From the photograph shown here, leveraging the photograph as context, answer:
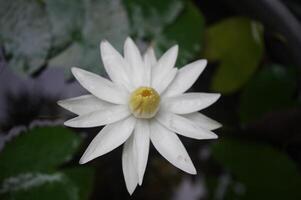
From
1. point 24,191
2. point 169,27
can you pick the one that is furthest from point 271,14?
point 24,191

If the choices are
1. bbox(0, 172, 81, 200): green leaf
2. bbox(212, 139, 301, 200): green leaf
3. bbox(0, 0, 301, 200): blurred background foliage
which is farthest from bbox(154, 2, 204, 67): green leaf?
bbox(0, 172, 81, 200): green leaf

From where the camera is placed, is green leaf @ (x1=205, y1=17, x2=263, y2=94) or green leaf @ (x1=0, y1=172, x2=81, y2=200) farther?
green leaf @ (x1=205, y1=17, x2=263, y2=94)

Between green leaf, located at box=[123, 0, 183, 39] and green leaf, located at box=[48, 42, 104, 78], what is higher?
green leaf, located at box=[123, 0, 183, 39]

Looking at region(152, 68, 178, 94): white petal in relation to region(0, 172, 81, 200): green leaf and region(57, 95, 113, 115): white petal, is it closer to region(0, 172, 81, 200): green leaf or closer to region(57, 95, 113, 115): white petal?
region(57, 95, 113, 115): white petal

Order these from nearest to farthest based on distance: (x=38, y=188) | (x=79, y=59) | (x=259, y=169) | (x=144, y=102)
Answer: (x=144, y=102) → (x=38, y=188) → (x=79, y=59) → (x=259, y=169)

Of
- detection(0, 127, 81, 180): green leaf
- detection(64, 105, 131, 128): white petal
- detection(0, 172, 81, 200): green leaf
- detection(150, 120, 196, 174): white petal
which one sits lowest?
detection(0, 172, 81, 200): green leaf

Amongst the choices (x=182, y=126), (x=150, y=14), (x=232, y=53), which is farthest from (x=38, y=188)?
(x=232, y=53)

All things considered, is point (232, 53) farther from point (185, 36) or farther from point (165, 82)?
point (165, 82)
